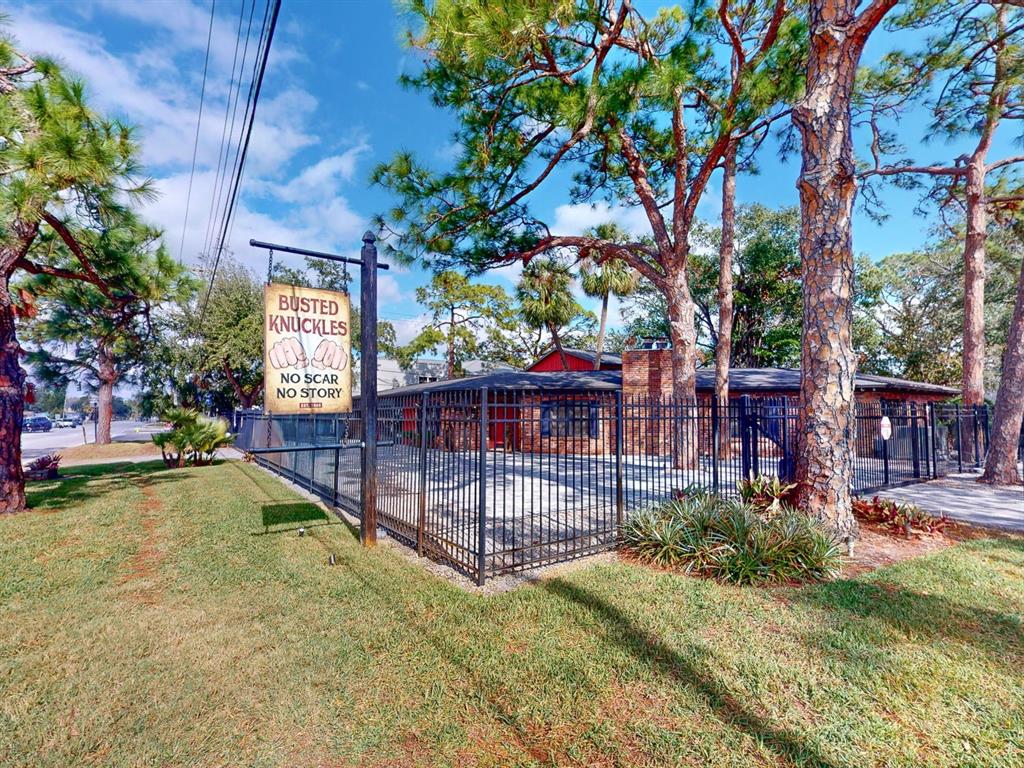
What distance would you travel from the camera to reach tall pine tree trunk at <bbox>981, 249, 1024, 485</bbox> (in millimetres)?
9188

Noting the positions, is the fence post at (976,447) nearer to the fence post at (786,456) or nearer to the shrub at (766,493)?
the fence post at (786,456)

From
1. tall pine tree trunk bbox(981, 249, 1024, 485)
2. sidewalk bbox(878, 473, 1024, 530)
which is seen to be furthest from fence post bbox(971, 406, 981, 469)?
tall pine tree trunk bbox(981, 249, 1024, 485)

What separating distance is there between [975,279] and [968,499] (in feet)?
25.9

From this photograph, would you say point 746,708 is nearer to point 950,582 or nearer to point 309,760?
point 309,760

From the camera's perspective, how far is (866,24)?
5488 mm

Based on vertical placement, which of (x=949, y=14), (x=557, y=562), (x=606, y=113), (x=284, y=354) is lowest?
(x=557, y=562)

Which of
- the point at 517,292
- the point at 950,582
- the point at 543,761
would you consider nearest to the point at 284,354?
the point at 543,761

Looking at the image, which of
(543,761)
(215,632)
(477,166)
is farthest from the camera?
(477,166)

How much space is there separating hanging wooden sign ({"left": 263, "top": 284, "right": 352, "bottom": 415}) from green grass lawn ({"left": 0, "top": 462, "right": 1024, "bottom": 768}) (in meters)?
1.91

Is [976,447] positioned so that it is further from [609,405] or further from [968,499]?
[609,405]

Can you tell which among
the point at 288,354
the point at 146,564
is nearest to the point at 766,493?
the point at 288,354

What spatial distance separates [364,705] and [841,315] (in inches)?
256

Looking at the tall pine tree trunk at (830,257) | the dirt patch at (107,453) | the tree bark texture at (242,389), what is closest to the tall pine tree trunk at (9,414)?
the dirt patch at (107,453)

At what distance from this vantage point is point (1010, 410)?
928 cm
